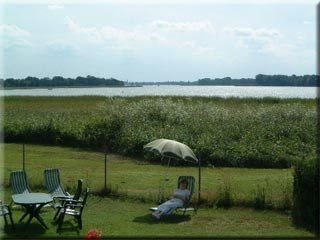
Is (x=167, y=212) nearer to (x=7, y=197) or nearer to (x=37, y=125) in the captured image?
(x=7, y=197)

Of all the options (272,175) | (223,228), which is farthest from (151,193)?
(272,175)

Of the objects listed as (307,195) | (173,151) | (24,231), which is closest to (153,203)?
(173,151)

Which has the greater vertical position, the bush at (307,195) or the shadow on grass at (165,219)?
the bush at (307,195)

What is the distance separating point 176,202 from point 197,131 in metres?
15.6

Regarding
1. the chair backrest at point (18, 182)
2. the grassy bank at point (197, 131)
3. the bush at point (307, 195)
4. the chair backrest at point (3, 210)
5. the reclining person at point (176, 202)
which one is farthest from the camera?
the grassy bank at point (197, 131)

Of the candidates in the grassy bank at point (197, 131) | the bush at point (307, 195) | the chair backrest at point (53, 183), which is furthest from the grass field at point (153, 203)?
the grassy bank at point (197, 131)

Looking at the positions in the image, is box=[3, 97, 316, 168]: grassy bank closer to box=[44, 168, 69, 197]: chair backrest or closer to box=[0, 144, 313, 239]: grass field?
box=[0, 144, 313, 239]: grass field

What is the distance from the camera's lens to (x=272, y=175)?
68.0 feet

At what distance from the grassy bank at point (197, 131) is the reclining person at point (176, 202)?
33.5ft

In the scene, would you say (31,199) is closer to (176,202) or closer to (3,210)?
(3,210)

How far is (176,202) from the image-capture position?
13.8 m

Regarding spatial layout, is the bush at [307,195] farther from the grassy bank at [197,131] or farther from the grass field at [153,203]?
the grassy bank at [197,131]

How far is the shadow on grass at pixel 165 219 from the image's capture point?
13141 millimetres

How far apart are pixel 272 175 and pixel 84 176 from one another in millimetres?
7919
